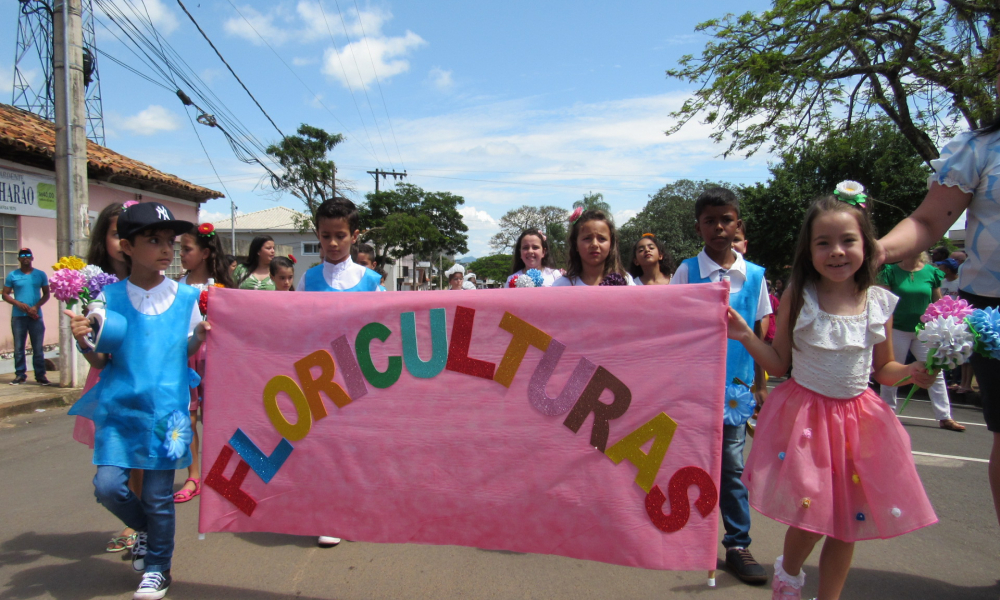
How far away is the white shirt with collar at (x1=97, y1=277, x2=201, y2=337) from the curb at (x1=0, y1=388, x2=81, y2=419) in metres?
4.71

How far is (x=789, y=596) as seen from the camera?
2.22 m

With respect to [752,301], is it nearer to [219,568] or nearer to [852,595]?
[852,595]

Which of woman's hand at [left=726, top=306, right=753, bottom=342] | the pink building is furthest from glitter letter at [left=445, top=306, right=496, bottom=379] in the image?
the pink building

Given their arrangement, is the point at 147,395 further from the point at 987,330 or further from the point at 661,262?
the point at 661,262

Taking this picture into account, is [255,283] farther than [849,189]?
Yes

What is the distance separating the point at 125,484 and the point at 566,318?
6.55 ft

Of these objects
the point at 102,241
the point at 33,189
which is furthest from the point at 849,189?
the point at 33,189

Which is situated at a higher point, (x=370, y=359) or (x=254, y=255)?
(x=254, y=255)

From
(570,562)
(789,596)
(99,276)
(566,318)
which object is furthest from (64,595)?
(789,596)

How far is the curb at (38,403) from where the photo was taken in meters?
6.71

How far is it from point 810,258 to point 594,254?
43.4 inches

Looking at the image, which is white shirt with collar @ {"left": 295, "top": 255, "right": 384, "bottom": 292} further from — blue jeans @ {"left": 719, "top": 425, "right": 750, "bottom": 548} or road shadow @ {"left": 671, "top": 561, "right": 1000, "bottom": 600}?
road shadow @ {"left": 671, "top": 561, "right": 1000, "bottom": 600}

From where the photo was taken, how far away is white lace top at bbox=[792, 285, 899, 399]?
2.19 metres

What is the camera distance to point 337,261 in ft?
11.8
